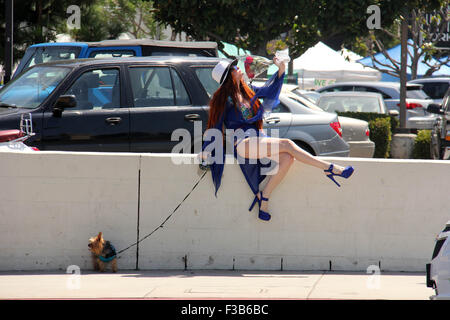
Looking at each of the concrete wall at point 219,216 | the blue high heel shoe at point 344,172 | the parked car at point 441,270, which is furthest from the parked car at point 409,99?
the parked car at point 441,270

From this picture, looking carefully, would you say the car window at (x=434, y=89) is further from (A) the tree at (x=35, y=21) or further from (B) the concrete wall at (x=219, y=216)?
(B) the concrete wall at (x=219, y=216)

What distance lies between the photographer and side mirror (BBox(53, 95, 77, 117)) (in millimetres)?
8500

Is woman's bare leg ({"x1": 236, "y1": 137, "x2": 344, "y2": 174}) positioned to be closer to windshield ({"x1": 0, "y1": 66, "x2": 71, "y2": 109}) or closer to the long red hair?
the long red hair

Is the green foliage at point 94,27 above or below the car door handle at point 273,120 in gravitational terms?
above

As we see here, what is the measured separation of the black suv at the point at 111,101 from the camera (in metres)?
8.62

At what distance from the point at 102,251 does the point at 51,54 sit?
626 cm

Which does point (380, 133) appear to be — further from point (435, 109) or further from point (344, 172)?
point (344, 172)

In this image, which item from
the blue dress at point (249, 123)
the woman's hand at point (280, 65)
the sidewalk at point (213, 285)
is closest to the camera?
the sidewalk at point (213, 285)

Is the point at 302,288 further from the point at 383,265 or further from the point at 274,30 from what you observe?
the point at 274,30

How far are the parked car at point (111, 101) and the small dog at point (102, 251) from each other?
5.97ft

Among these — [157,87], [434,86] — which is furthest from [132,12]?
[157,87]

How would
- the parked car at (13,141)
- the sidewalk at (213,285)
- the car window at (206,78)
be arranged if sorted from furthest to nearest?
the car window at (206,78), the parked car at (13,141), the sidewalk at (213,285)

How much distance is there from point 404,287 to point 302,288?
0.93 meters

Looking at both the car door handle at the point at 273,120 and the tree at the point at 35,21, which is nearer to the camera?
the car door handle at the point at 273,120
